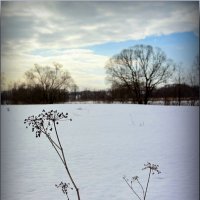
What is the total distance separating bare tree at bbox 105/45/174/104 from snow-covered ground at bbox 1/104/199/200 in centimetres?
31

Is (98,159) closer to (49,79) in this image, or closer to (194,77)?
(49,79)

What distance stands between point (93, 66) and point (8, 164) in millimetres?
1128

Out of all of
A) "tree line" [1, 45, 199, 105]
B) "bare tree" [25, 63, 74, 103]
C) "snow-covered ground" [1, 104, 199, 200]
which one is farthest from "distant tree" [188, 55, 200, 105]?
"bare tree" [25, 63, 74, 103]

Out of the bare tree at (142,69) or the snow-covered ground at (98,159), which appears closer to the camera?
the snow-covered ground at (98,159)

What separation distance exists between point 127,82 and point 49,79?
28.5 inches

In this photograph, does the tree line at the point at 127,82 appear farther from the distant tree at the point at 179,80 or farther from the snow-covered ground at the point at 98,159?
the snow-covered ground at the point at 98,159

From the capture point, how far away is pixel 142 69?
279 centimetres

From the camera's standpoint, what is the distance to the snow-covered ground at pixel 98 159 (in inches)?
100

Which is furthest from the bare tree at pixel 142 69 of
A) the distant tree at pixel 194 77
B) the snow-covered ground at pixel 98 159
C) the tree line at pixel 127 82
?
the snow-covered ground at pixel 98 159

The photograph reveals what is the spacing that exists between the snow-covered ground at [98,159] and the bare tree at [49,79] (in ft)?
0.46

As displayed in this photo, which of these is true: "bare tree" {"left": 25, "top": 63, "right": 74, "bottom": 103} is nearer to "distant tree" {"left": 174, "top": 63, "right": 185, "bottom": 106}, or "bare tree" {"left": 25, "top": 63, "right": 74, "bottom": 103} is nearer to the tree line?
the tree line

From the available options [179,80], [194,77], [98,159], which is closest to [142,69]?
[179,80]

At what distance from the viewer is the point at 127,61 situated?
110 inches

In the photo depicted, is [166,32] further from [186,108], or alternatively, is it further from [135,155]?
[135,155]
